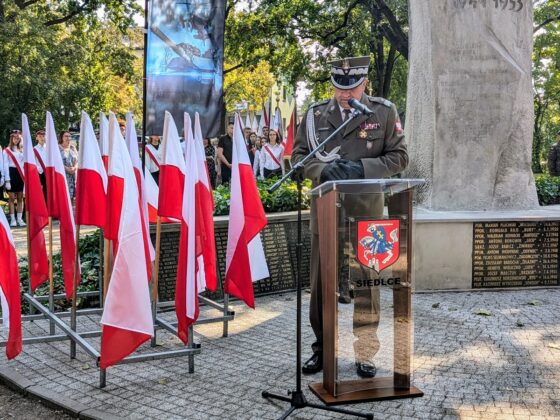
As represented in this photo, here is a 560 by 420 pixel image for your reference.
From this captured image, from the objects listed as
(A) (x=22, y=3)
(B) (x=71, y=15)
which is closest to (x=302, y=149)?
(B) (x=71, y=15)

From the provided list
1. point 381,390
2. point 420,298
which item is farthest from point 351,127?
point 420,298

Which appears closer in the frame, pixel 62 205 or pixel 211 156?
pixel 62 205

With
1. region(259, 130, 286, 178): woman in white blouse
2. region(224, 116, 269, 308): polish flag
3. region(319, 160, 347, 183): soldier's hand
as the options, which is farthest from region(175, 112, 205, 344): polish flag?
region(259, 130, 286, 178): woman in white blouse

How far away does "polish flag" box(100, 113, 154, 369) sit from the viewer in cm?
475

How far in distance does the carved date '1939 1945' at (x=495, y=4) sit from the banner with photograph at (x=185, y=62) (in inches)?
147

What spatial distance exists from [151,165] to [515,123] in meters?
5.83

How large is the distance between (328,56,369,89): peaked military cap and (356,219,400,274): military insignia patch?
1.10 m

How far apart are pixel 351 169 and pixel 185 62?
2628 millimetres

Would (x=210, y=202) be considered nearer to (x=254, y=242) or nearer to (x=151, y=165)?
(x=254, y=242)

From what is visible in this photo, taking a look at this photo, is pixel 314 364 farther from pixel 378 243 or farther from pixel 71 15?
pixel 71 15

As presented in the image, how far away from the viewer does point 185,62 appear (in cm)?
653

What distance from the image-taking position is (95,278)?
7.97m

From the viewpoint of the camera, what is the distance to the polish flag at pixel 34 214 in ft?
20.9

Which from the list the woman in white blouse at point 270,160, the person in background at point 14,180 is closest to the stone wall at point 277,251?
the woman in white blouse at point 270,160
